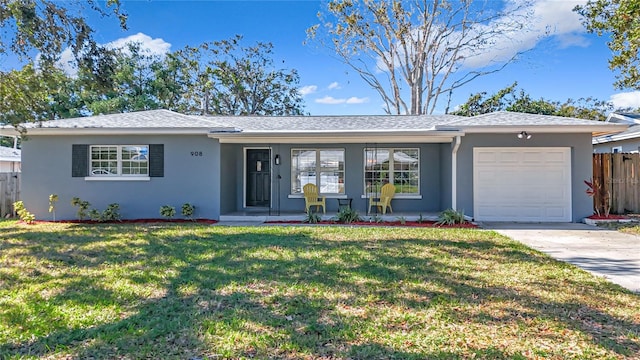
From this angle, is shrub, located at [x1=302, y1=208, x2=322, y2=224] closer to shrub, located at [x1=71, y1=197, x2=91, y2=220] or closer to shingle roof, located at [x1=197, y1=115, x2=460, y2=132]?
shingle roof, located at [x1=197, y1=115, x2=460, y2=132]

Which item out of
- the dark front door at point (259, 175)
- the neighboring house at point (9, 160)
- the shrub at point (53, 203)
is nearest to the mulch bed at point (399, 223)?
the dark front door at point (259, 175)

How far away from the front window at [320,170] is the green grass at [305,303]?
5058mm

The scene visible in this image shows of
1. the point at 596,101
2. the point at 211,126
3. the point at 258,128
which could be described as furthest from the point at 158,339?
the point at 596,101

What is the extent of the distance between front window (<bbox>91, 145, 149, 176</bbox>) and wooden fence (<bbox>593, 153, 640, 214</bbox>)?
12.8 metres

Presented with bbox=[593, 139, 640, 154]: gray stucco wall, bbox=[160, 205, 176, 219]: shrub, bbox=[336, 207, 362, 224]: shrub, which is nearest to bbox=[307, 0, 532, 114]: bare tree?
bbox=[593, 139, 640, 154]: gray stucco wall

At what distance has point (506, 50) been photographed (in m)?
22.4

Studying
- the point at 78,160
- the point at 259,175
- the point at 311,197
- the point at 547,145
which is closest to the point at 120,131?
the point at 78,160

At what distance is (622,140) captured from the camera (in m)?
15.0

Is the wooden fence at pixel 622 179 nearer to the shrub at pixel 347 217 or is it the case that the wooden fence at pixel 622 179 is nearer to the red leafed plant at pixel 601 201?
the red leafed plant at pixel 601 201

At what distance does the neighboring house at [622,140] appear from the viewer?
1422cm

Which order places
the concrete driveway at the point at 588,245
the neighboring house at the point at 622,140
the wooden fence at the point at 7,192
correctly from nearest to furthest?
the concrete driveway at the point at 588,245, the wooden fence at the point at 7,192, the neighboring house at the point at 622,140

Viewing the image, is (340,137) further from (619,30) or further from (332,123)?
(619,30)

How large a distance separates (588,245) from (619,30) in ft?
23.7

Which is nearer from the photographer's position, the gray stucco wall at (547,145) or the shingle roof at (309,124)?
the shingle roof at (309,124)
